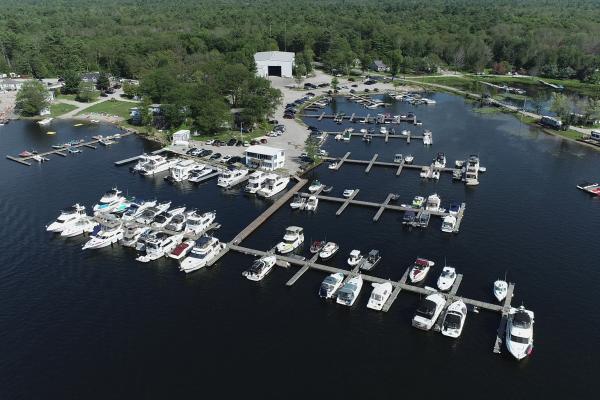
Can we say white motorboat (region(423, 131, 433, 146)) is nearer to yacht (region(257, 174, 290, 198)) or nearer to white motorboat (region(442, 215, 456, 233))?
yacht (region(257, 174, 290, 198))

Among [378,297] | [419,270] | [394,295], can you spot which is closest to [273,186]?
[419,270]

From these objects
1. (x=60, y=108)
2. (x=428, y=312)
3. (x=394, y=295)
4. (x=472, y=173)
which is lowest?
(x=394, y=295)

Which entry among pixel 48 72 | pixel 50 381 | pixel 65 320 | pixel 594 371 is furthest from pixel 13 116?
pixel 594 371

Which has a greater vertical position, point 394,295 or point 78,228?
point 78,228

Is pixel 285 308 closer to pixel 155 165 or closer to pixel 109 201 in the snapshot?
pixel 109 201

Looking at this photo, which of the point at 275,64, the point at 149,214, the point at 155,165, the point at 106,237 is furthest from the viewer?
the point at 275,64

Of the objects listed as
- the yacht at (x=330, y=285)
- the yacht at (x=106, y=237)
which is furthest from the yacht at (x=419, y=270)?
the yacht at (x=106, y=237)
